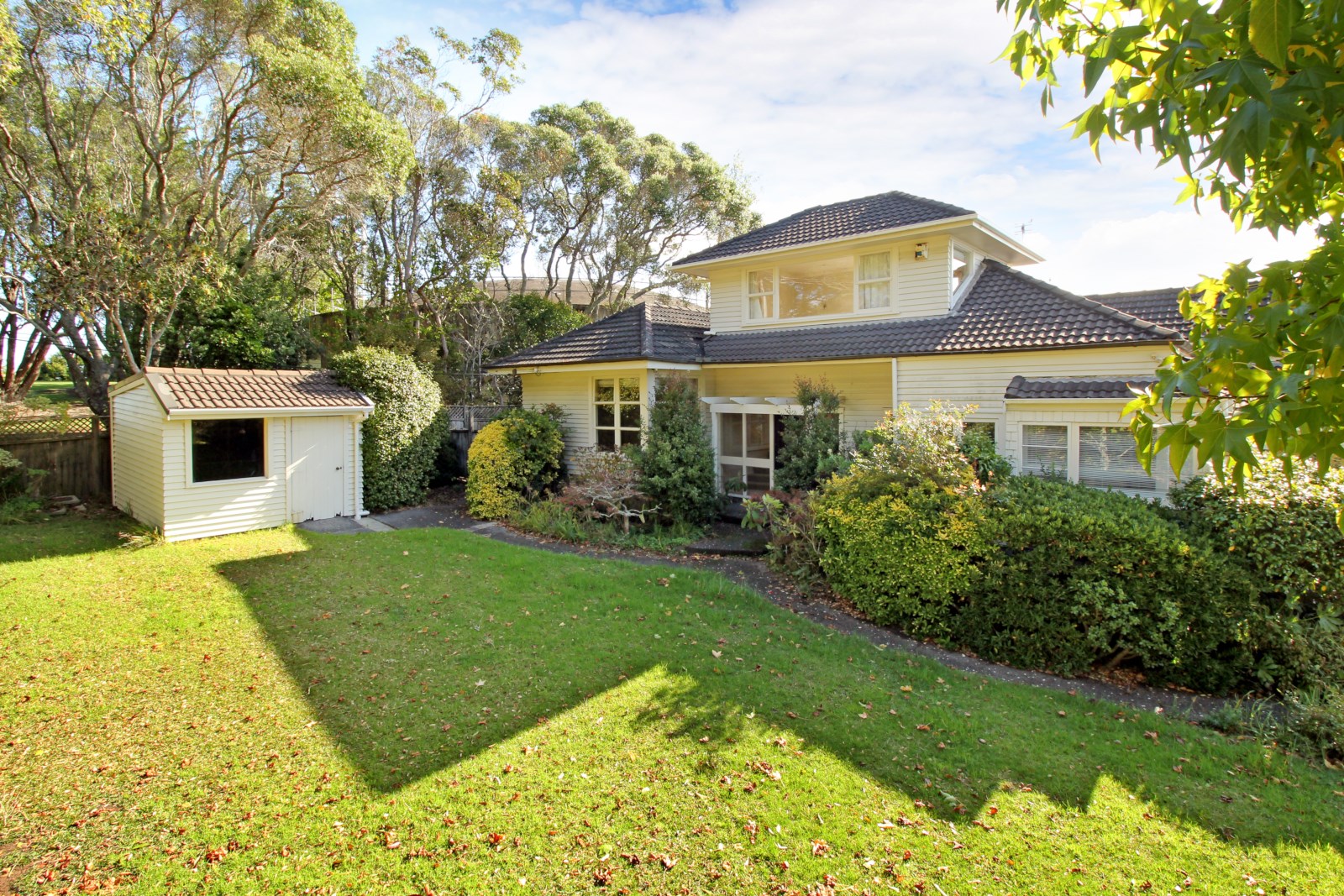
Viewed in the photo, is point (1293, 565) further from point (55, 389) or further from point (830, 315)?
point (55, 389)

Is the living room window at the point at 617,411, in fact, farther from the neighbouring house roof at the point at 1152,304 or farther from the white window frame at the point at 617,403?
the neighbouring house roof at the point at 1152,304

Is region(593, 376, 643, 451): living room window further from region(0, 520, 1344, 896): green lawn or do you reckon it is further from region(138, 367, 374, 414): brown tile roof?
region(0, 520, 1344, 896): green lawn

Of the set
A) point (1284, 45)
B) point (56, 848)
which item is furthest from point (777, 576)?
point (1284, 45)

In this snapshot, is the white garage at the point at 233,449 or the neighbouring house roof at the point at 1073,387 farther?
the white garage at the point at 233,449

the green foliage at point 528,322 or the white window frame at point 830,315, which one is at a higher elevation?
the green foliage at point 528,322

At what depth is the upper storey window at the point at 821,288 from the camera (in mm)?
13922

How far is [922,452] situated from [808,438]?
138 inches

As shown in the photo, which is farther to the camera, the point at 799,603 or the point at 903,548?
the point at 799,603

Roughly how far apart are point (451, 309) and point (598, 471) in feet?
45.2

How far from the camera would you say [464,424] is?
18.0 metres

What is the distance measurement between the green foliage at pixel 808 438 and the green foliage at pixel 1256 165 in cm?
957

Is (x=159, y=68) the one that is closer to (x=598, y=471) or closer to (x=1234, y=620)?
(x=598, y=471)

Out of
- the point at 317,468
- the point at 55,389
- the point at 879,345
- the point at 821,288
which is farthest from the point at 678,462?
the point at 55,389

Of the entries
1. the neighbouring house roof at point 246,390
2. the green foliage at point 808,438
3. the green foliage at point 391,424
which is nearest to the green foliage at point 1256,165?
the green foliage at point 808,438
